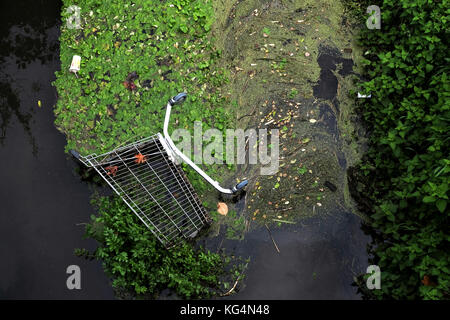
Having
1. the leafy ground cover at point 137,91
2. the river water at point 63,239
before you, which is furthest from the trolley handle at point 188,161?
the river water at point 63,239

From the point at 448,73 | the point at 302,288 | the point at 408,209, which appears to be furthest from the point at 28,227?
the point at 448,73

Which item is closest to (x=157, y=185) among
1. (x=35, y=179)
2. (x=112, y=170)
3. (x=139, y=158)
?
(x=139, y=158)

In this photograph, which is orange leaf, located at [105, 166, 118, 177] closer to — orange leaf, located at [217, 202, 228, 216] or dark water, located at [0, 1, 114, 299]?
dark water, located at [0, 1, 114, 299]

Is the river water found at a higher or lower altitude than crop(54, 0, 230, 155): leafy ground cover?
lower

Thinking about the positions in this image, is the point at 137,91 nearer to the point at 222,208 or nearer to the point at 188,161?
the point at 188,161

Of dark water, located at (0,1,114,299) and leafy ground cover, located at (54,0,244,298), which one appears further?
dark water, located at (0,1,114,299)

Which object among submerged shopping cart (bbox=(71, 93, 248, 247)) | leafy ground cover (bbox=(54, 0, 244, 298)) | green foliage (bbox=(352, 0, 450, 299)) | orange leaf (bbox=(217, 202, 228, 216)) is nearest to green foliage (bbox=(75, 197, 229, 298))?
leafy ground cover (bbox=(54, 0, 244, 298))
